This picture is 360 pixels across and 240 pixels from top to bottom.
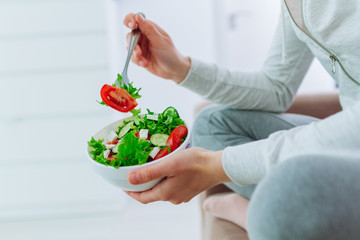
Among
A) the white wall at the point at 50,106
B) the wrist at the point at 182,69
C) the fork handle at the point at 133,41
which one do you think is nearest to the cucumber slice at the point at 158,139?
the fork handle at the point at 133,41

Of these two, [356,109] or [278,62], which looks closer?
[356,109]

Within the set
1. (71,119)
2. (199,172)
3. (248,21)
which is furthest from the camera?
(248,21)

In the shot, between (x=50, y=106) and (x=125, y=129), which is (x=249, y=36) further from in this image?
(x=125, y=129)

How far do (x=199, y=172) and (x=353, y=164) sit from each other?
285mm

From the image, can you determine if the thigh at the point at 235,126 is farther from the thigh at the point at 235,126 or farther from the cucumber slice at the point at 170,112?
the cucumber slice at the point at 170,112

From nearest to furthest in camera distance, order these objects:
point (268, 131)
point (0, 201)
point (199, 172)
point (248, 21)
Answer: point (199, 172)
point (268, 131)
point (0, 201)
point (248, 21)

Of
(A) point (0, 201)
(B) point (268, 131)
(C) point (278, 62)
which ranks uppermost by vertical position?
(C) point (278, 62)

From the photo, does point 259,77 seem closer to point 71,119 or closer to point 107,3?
point 107,3

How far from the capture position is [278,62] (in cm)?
109

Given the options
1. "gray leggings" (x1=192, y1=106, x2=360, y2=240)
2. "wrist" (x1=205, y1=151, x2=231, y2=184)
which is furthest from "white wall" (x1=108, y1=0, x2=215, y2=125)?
"gray leggings" (x1=192, y1=106, x2=360, y2=240)

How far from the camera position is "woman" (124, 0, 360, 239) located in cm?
48

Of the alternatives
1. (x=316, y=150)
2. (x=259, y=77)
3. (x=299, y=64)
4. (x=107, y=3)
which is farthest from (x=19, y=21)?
(x=316, y=150)

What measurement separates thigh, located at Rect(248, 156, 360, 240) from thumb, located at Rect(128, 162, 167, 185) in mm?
210

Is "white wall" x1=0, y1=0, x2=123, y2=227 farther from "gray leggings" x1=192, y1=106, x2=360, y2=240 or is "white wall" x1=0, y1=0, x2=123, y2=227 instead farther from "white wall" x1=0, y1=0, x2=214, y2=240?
"gray leggings" x1=192, y1=106, x2=360, y2=240
